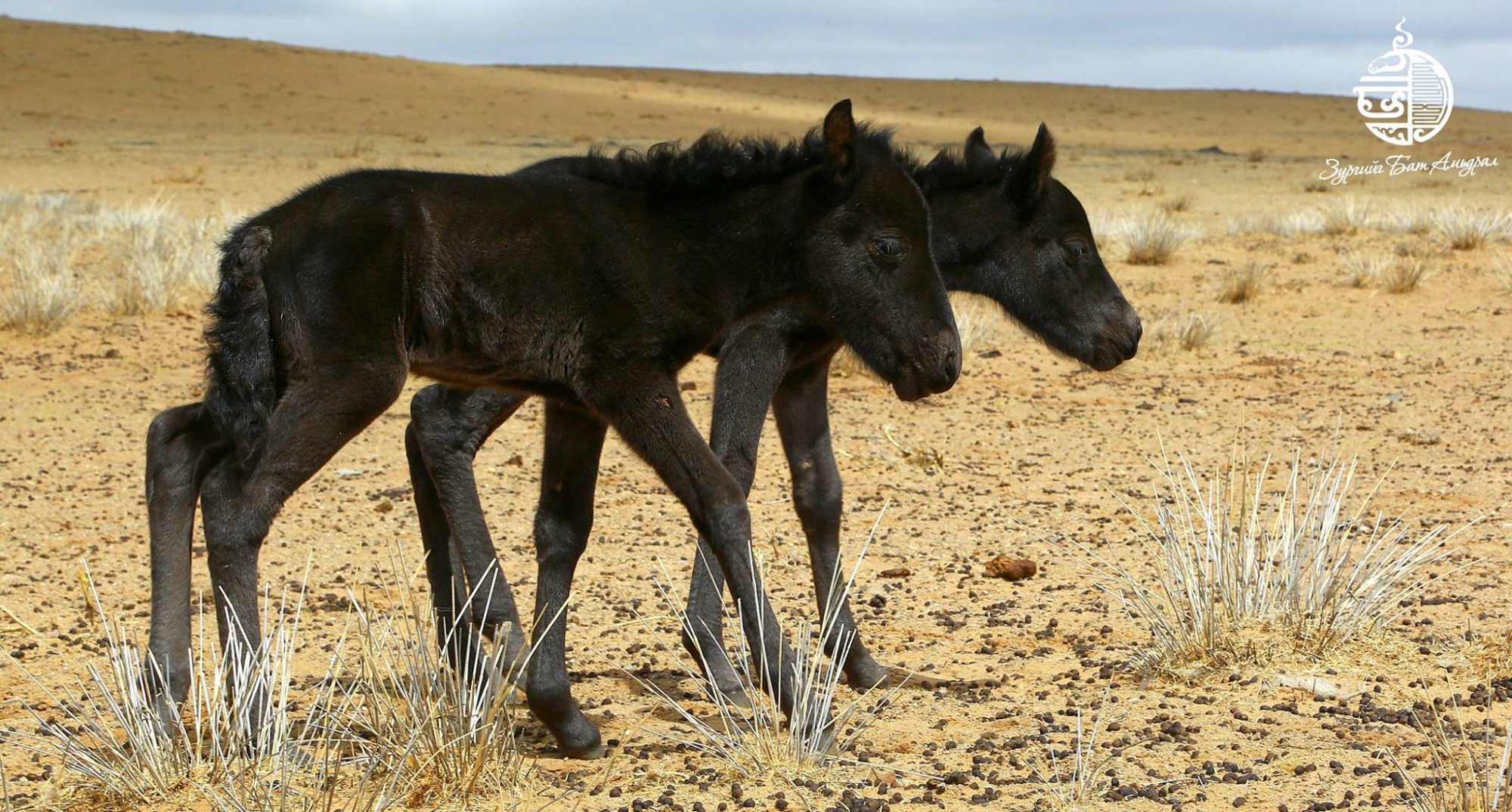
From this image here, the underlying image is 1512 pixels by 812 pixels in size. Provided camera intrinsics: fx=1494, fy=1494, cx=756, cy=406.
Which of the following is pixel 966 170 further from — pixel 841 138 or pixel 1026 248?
pixel 841 138

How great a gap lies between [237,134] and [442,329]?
43.9 meters

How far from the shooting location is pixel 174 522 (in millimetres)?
4629

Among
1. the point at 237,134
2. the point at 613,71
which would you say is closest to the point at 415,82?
the point at 237,134

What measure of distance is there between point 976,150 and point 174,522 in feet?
12.0

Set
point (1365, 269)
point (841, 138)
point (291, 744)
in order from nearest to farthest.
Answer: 1. point (291, 744)
2. point (841, 138)
3. point (1365, 269)

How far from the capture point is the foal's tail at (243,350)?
14.3 ft

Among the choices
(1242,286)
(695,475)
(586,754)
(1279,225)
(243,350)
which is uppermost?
(1279,225)

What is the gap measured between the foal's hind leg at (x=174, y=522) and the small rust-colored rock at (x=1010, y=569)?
3693mm

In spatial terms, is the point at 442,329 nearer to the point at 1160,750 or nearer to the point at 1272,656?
the point at 1160,750

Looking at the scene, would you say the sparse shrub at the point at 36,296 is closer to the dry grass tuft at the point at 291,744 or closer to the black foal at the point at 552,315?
the black foal at the point at 552,315

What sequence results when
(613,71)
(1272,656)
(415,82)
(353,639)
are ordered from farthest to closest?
(613,71) < (415,82) < (353,639) < (1272,656)

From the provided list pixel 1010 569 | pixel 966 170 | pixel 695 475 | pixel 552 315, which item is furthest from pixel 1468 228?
pixel 552 315

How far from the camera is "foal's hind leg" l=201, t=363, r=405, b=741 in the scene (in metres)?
4.24

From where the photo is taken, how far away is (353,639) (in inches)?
242
